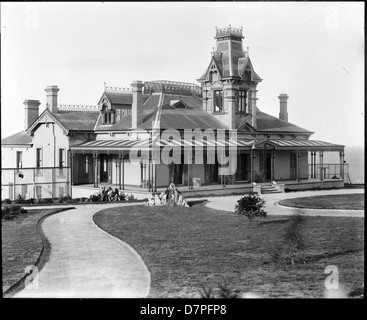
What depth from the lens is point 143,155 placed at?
3033 centimetres

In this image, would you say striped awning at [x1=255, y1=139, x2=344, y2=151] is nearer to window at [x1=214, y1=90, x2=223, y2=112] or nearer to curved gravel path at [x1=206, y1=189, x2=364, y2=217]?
window at [x1=214, y1=90, x2=223, y2=112]

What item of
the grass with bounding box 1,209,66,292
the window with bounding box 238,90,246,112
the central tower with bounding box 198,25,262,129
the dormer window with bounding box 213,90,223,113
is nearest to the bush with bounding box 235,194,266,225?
the grass with bounding box 1,209,66,292

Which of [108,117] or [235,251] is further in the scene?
[108,117]

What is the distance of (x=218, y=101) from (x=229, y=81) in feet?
5.73

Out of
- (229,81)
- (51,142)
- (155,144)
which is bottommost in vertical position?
(155,144)

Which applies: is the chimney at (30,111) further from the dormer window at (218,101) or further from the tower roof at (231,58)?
the dormer window at (218,101)

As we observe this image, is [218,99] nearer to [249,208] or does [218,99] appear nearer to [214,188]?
[214,188]

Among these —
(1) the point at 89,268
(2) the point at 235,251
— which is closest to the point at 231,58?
(2) the point at 235,251

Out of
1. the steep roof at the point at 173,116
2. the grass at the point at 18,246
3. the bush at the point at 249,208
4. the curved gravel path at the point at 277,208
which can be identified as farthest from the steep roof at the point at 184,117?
the bush at the point at 249,208

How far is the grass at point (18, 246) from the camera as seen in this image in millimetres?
12562

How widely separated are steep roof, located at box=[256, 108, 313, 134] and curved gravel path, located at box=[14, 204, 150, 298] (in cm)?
2213

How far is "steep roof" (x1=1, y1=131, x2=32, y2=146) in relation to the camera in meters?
37.2

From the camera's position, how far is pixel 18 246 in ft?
49.5
